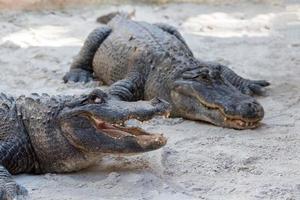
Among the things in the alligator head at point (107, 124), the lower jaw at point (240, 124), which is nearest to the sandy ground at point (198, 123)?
the lower jaw at point (240, 124)

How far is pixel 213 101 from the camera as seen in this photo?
16.1 ft

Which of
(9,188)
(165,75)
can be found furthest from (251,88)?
(9,188)

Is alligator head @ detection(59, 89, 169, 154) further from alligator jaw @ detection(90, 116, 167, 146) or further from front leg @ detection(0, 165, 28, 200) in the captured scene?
front leg @ detection(0, 165, 28, 200)

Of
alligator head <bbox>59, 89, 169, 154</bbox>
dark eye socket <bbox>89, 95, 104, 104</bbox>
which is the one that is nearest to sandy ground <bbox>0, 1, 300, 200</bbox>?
alligator head <bbox>59, 89, 169, 154</bbox>

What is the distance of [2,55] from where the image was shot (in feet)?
22.3

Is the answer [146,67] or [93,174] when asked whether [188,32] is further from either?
[93,174]

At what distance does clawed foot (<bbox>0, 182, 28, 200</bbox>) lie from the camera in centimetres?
340

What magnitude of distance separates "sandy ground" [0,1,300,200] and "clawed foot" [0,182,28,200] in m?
0.07

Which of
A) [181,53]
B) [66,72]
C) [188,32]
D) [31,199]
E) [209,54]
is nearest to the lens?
[31,199]

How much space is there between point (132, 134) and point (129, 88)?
1712 mm

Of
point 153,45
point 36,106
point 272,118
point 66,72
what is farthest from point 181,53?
point 36,106

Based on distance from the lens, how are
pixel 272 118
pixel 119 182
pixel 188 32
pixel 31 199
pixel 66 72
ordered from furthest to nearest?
1. pixel 188 32
2. pixel 66 72
3. pixel 272 118
4. pixel 119 182
5. pixel 31 199

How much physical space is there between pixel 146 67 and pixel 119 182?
2.03 metres

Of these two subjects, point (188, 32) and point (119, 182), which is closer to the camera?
point (119, 182)
